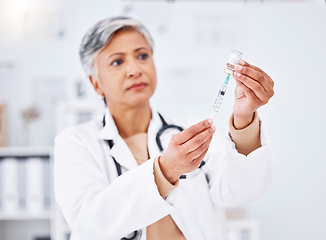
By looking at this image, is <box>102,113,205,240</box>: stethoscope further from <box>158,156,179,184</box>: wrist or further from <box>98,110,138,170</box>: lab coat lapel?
<box>158,156,179,184</box>: wrist

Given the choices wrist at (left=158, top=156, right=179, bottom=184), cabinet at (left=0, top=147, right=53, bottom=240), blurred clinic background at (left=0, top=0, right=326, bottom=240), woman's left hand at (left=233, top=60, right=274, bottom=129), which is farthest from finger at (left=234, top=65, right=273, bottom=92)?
cabinet at (left=0, top=147, right=53, bottom=240)

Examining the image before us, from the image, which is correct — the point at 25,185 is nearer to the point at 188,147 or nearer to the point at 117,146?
the point at 117,146

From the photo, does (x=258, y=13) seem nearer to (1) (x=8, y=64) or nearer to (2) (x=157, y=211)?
(1) (x=8, y=64)

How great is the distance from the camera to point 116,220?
0.74m

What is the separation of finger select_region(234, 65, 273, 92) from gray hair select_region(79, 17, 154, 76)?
0.35 meters

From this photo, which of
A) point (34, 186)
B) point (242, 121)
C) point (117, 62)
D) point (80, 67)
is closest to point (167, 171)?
point (242, 121)

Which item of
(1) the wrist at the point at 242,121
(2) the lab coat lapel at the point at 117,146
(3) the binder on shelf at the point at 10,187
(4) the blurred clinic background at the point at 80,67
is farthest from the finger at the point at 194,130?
(3) the binder on shelf at the point at 10,187

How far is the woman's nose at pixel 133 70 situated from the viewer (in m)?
0.87

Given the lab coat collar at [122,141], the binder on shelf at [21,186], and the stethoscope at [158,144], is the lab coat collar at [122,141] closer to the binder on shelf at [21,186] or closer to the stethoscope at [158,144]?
the stethoscope at [158,144]

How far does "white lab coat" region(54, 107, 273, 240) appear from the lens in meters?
0.73

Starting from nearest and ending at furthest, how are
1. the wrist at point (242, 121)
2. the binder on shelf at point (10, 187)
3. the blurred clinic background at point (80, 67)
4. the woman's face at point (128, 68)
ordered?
the wrist at point (242, 121) → the woman's face at point (128, 68) → the binder on shelf at point (10, 187) → the blurred clinic background at point (80, 67)

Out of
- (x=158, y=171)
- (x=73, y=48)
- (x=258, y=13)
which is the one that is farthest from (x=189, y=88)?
(x=158, y=171)

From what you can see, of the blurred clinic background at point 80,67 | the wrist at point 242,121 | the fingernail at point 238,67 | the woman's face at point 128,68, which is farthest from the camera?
the blurred clinic background at point 80,67

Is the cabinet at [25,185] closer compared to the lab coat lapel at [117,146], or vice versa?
the lab coat lapel at [117,146]
